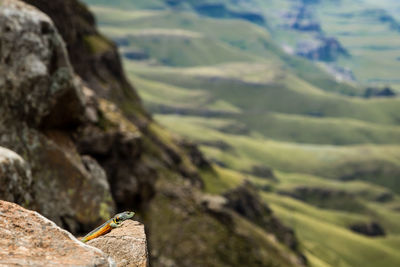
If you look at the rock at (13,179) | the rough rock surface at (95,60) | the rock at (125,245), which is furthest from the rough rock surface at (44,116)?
the rough rock surface at (95,60)

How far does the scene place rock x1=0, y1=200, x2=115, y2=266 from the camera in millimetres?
9273

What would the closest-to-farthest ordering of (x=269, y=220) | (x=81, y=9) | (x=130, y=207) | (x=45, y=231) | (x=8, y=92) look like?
1. (x=45, y=231)
2. (x=8, y=92)
3. (x=130, y=207)
4. (x=81, y=9)
5. (x=269, y=220)

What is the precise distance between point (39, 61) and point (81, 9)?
272 ft

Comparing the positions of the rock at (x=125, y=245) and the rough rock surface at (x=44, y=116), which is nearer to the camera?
the rock at (x=125, y=245)

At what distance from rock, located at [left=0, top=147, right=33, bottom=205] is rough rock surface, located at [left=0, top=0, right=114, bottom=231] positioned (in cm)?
467

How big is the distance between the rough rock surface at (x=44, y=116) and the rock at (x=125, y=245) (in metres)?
13.8

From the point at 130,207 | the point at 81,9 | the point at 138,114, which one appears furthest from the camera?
the point at 138,114

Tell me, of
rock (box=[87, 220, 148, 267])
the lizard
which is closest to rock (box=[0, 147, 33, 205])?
the lizard

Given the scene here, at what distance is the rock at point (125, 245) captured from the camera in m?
11.9

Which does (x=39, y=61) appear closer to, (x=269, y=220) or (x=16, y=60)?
(x=16, y=60)

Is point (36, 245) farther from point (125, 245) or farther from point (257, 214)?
point (257, 214)

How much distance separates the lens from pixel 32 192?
2220 cm

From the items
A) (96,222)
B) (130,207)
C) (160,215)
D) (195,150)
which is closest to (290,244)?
(195,150)

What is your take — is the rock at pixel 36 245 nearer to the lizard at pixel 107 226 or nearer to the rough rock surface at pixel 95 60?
the lizard at pixel 107 226
